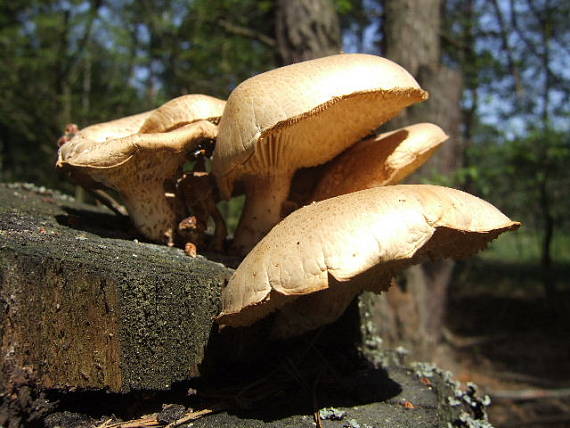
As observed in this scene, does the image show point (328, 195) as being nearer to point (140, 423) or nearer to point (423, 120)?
point (140, 423)

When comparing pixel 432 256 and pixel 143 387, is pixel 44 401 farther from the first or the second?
pixel 432 256

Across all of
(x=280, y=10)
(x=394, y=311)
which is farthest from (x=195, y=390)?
(x=280, y=10)

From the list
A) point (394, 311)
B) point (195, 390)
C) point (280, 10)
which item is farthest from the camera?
point (280, 10)

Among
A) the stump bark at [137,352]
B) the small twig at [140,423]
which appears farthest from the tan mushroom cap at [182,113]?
the small twig at [140,423]

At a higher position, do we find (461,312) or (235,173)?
(235,173)

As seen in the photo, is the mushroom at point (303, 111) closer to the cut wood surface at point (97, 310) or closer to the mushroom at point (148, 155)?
the mushroom at point (148, 155)

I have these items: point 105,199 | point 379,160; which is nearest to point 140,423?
point 105,199
